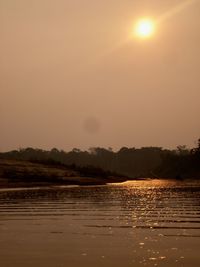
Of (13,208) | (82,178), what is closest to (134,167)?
(82,178)

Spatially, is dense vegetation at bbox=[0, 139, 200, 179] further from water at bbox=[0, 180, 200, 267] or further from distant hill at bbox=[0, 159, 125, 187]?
water at bbox=[0, 180, 200, 267]

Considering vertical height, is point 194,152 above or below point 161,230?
above

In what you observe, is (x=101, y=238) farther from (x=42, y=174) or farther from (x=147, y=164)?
(x=147, y=164)

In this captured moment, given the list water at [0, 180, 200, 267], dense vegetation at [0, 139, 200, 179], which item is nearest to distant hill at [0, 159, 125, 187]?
dense vegetation at [0, 139, 200, 179]

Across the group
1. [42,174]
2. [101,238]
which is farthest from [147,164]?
[101,238]

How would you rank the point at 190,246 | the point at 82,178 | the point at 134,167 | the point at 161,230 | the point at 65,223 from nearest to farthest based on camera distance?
the point at 190,246 < the point at 161,230 < the point at 65,223 < the point at 82,178 < the point at 134,167

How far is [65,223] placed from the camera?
17.2 metres

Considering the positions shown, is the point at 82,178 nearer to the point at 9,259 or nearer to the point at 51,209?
the point at 51,209

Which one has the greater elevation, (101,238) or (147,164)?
(147,164)

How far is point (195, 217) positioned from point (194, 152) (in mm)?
96002

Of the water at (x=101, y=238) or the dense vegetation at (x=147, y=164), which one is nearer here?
the water at (x=101, y=238)

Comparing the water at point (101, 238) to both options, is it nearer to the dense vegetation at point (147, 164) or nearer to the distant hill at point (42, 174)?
the distant hill at point (42, 174)

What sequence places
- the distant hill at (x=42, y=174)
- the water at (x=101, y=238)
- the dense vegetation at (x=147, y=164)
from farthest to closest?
the dense vegetation at (x=147, y=164) → the distant hill at (x=42, y=174) → the water at (x=101, y=238)

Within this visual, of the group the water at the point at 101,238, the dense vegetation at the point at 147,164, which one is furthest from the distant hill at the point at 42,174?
the water at the point at 101,238
